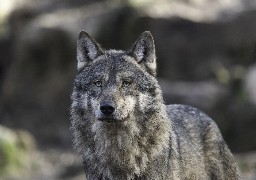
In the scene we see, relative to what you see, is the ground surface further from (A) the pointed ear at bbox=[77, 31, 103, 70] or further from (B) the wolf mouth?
(B) the wolf mouth

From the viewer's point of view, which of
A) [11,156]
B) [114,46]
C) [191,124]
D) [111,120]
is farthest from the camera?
[114,46]

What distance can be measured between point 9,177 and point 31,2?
13.1 m

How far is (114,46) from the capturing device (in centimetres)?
2633

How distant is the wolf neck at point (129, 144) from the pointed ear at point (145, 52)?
617 mm

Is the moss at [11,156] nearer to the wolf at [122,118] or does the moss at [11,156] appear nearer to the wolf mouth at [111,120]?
the wolf at [122,118]

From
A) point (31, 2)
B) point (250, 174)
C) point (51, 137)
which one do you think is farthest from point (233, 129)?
point (31, 2)

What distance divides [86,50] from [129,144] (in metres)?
1.40

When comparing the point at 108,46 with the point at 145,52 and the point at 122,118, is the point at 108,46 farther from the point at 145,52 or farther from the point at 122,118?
the point at 122,118

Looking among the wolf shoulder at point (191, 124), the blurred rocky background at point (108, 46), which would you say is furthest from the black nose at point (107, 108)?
the blurred rocky background at point (108, 46)

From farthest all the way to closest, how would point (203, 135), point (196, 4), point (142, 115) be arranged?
1. point (196, 4)
2. point (203, 135)
3. point (142, 115)

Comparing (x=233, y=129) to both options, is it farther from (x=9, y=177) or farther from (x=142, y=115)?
(x=142, y=115)

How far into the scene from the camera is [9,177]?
20141 millimetres

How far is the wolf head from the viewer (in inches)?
354

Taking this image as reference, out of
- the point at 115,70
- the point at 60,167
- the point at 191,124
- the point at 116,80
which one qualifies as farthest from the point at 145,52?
the point at 60,167
